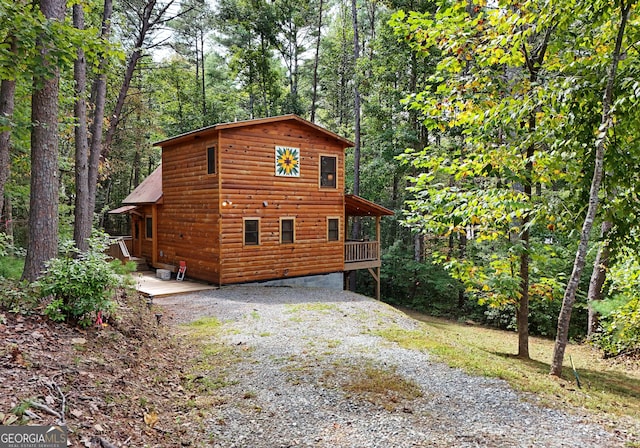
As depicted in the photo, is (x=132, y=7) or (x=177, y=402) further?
(x=132, y=7)

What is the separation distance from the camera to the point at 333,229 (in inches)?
611

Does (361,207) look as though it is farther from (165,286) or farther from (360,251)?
(165,286)

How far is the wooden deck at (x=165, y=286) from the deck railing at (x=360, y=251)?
595 cm

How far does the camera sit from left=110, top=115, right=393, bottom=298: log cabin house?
12602 millimetres

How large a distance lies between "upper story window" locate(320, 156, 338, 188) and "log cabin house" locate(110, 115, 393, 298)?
4 cm

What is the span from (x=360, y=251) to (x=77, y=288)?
12.7 m

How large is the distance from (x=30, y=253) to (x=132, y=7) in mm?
16244

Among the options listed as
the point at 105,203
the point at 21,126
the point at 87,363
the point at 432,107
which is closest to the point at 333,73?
the point at 105,203

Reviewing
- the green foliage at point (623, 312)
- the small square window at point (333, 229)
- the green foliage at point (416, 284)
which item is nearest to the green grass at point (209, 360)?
the green foliage at point (623, 312)

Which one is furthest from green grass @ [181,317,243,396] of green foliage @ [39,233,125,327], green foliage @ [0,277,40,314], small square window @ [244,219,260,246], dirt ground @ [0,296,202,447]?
small square window @ [244,219,260,246]

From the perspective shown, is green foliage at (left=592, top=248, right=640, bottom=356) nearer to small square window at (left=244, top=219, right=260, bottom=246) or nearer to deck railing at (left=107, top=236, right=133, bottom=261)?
small square window at (left=244, top=219, right=260, bottom=246)

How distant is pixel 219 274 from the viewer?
12422 mm

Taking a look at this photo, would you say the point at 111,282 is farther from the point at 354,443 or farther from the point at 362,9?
the point at 362,9

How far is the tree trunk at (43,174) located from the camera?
232 inches
